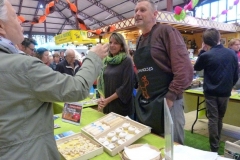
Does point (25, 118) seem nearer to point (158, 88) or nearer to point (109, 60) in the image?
point (158, 88)

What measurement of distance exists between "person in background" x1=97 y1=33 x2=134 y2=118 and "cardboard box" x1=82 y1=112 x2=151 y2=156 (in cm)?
45

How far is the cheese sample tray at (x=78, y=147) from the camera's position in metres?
0.93

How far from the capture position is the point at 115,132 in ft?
3.67

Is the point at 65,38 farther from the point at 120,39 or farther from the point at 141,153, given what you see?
the point at 141,153

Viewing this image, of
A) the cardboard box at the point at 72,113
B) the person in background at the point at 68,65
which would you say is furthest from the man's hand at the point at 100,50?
the person in background at the point at 68,65

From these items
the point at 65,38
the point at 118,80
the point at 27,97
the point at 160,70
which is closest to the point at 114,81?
the point at 118,80

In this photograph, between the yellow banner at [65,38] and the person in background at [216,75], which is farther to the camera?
the yellow banner at [65,38]

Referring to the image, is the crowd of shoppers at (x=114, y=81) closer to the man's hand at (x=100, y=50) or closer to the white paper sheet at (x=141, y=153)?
the man's hand at (x=100, y=50)

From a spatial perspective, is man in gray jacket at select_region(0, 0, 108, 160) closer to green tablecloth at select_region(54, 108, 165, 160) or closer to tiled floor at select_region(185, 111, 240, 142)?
green tablecloth at select_region(54, 108, 165, 160)

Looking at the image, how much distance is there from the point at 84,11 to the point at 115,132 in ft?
48.0

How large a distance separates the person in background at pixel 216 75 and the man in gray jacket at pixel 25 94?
1940 millimetres

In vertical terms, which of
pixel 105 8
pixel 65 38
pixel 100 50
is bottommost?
pixel 100 50

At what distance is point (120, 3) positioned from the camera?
1200cm

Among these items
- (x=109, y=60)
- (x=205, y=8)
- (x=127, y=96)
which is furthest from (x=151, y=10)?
(x=205, y=8)
